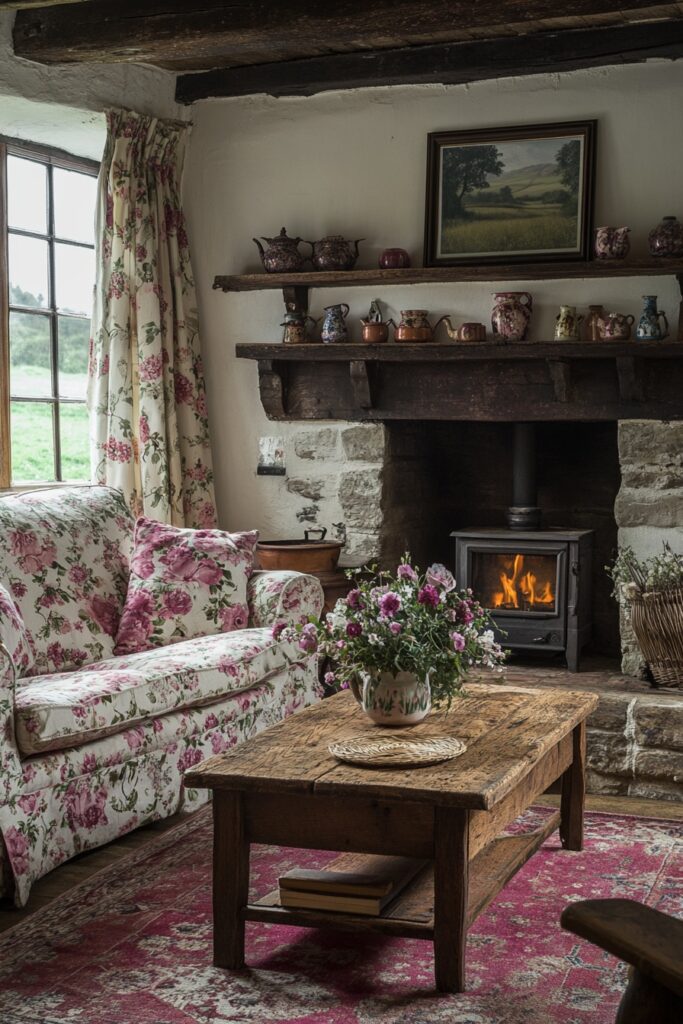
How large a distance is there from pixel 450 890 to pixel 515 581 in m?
2.48

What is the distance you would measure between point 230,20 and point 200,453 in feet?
5.77

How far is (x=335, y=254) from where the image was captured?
495cm

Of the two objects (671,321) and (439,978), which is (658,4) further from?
(439,978)

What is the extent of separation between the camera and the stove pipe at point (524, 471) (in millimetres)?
4910

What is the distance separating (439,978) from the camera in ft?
7.97

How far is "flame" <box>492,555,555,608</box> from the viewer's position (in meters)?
4.73

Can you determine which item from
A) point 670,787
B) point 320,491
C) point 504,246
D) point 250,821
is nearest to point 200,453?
point 320,491

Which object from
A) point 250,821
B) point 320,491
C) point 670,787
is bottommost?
point 670,787

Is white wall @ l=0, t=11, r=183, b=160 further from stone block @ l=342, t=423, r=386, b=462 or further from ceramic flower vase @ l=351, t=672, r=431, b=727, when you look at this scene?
ceramic flower vase @ l=351, t=672, r=431, b=727

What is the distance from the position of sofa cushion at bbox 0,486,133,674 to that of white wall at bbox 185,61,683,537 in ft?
3.85

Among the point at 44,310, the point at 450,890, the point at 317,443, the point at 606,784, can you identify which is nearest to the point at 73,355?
the point at 44,310

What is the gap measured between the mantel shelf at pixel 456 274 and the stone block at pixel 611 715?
156 cm

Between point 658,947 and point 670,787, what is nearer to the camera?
point 658,947

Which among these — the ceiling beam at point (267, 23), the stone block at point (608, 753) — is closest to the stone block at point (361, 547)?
the stone block at point (608, 753)
